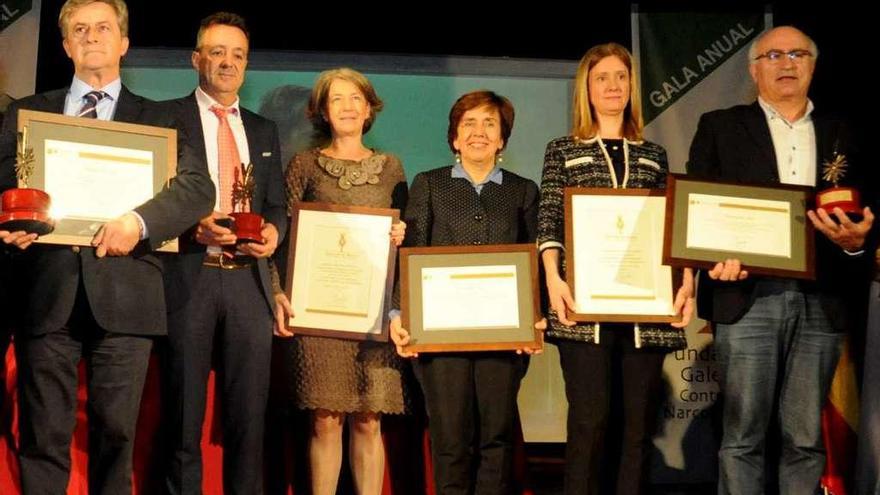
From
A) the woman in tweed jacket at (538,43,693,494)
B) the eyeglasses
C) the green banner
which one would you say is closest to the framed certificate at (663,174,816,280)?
the woman in tweed jacket at (538,43,693,494)

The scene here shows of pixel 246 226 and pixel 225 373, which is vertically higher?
pixel 246 226

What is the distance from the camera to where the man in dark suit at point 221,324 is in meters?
3.37

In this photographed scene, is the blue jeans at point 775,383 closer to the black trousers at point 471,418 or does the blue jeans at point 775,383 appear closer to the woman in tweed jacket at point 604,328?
the woman in tweed jacket at point 604,328

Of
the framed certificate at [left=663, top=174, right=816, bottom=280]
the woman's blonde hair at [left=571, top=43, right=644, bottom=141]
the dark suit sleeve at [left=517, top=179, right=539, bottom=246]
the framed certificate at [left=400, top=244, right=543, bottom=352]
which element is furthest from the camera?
the dark suit sleeve at [left=517, top=179, right=539, bottom=246]

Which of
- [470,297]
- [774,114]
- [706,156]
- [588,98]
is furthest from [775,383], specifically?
[588,98]

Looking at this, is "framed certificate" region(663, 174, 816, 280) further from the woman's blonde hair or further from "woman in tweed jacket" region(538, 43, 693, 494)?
the woman's blonde hair

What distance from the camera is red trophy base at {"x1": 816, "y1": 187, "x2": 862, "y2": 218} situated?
10.7ft

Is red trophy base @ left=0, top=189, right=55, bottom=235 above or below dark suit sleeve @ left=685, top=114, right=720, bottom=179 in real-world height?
below

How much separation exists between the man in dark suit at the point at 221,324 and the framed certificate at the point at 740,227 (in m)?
1.41

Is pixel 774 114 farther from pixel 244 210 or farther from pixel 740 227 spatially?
pixel 244 210

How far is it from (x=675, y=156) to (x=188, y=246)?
2.69 metres

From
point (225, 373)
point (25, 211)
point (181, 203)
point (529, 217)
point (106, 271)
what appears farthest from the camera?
point (529, 217)

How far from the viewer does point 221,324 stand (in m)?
3.46

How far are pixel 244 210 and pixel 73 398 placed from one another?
0.89m
